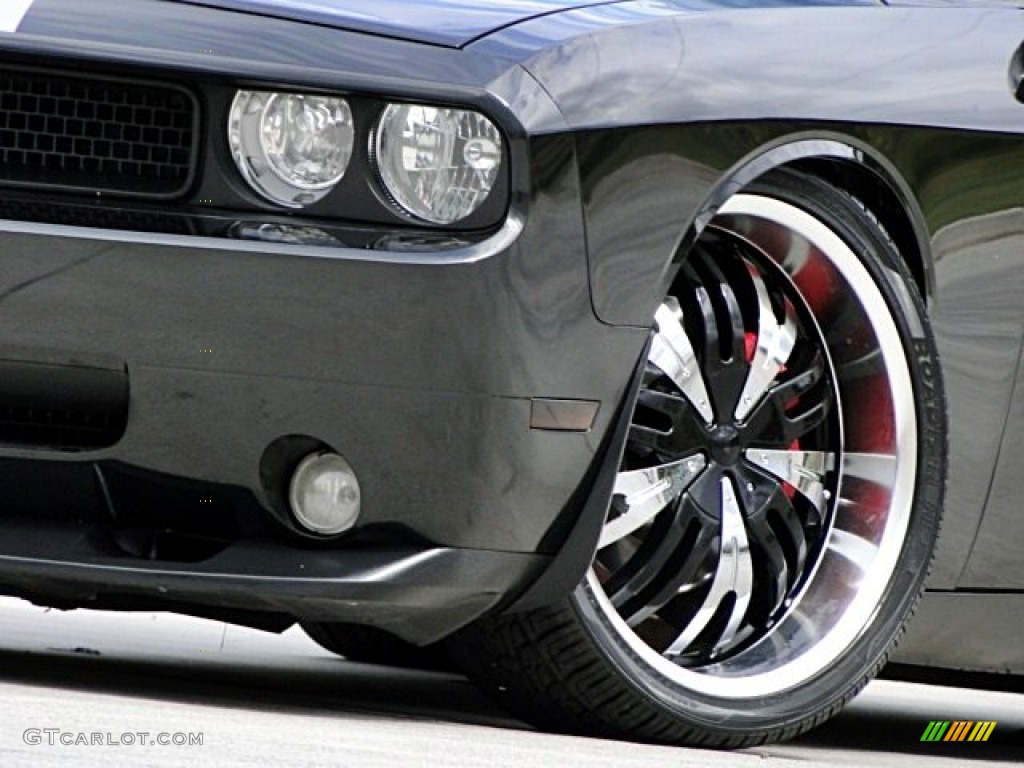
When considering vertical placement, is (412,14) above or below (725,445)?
above

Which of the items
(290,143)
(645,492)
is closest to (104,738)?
(290,143)

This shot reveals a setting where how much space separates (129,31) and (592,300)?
0.76m

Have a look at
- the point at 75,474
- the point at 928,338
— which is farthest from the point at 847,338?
the point at 75,474

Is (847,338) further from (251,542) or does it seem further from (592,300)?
(251,542)

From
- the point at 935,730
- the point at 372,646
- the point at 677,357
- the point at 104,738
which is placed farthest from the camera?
the point at 935,730

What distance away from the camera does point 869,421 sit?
4.05 metres

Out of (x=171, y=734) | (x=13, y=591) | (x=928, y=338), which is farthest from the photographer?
(x=928, y=338)

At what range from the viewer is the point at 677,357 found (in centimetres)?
386

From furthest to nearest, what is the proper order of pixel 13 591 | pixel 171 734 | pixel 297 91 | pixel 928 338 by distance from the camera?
pixel 928 338
pixel 13 591
pixel 297 91
pixel 171 734

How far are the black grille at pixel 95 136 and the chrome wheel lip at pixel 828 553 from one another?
0.85 meters

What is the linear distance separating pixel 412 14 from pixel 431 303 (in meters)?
0.46

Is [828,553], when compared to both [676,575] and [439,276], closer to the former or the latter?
[676,575]

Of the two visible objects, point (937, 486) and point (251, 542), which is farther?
point (937, 486)

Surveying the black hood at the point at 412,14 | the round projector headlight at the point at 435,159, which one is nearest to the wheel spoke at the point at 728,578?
the round projector headlight at the point at 435,159
